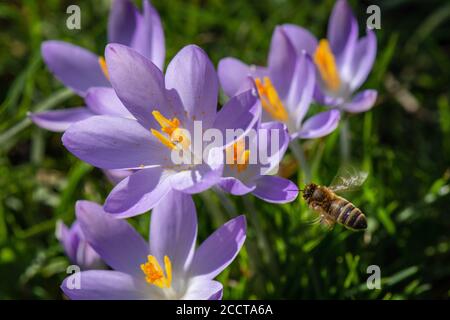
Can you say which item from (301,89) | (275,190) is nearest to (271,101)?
(301,89)

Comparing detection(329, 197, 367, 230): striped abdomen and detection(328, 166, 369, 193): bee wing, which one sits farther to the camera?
detection(328, 166, 369, 193): bee wing

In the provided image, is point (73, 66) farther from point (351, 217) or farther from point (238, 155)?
point (351, 217)

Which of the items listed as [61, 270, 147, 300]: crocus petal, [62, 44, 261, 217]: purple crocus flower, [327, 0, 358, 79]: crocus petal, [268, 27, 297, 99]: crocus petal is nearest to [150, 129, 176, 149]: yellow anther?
[62, 44, 261, 217]: purple crocus flower

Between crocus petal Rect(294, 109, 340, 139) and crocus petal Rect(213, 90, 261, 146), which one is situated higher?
crocus petal Rect(213, 90, 261, 146)

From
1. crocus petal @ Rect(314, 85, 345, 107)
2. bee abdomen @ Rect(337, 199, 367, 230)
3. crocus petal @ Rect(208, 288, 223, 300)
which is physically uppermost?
crocus petal @ Rect(314, 85, 345, 107)

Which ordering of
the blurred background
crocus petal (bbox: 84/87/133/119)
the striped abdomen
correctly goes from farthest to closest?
the blurred background → crocus petal (bbox: 84/87/133/119) → the striped abdomen

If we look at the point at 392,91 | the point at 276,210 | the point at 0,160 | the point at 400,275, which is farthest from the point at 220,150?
the point at 392,91

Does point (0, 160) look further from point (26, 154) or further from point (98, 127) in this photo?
point (98, 127)

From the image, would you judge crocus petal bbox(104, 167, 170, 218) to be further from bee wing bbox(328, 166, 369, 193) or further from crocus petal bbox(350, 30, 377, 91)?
crocus petal bbox(350, 30, 377, 91)
